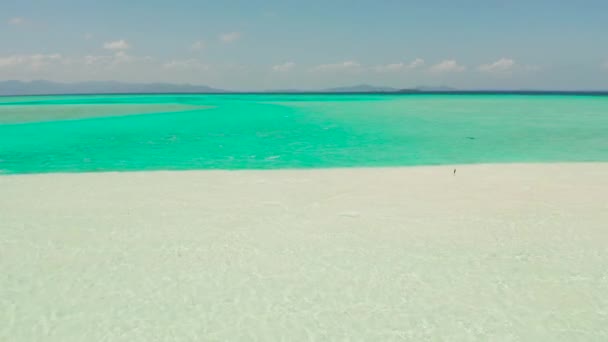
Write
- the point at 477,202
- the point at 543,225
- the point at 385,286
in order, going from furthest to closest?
the point at 477,202 → the point at 543,225 → the point at 385,286

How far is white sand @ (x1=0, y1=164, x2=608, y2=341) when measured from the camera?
261cm

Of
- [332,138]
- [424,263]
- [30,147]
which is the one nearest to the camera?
[424,263]

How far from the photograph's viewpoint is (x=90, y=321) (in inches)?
105

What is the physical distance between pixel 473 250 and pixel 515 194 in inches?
86.7

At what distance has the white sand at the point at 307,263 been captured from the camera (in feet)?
8.57

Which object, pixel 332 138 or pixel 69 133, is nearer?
pixel 332 138

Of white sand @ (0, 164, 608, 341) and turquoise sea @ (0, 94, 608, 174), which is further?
turquoise sea @ (0, 94, 608, 174)

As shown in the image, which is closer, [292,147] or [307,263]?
[307,263]

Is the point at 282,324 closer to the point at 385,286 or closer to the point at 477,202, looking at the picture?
the point at 385,286

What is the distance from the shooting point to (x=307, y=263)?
3475 millimetres

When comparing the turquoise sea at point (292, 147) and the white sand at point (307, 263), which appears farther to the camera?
the turquoise sea at point (292, 147)

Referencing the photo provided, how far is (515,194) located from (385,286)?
3172mm

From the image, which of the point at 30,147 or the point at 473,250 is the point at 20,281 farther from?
the point at 30,147

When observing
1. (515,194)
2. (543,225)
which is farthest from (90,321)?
(515,194)
